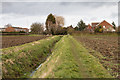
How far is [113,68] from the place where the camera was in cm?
620

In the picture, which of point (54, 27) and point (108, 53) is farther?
point (54, 27)

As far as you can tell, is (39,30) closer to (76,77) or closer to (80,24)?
(80,24)

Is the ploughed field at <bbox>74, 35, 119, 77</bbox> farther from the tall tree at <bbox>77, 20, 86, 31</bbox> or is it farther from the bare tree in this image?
the tall tree at <bbox>77, 20, 86, 31</bbox>

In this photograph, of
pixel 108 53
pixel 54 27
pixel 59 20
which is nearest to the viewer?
pixel 108 53

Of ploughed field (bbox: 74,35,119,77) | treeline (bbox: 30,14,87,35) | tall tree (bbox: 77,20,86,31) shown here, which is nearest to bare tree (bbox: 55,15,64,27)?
treeline (bbox: 30,14,87,35)

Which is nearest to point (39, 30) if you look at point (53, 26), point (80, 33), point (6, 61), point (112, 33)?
point (53, 26)

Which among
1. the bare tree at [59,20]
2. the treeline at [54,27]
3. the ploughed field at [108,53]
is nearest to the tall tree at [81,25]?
the treeline at [54,27]

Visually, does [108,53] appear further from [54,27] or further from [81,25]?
[81,25]

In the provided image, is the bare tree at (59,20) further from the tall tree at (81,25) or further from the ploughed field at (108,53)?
the ploughed field at (108,53)

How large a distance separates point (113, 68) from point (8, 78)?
693 centimetres

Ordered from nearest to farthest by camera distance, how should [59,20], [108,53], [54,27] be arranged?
[108,53], [54,27], [59,20]

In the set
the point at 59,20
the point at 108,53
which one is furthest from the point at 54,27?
the point at 108,53

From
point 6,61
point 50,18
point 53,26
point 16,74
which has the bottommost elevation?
point 16,74

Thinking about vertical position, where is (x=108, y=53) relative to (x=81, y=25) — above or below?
below
